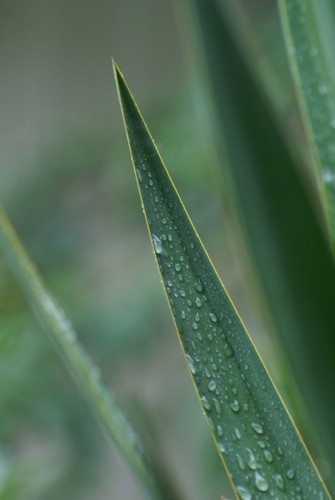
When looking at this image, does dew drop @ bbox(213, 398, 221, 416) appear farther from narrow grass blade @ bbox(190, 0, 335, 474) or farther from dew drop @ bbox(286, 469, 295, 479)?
narrow grass blade @ bbox(190, 0, 335, 474)

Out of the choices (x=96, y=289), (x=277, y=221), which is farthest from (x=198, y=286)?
(x=96, y=289)

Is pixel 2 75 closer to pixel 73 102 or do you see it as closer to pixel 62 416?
pixel 73 102

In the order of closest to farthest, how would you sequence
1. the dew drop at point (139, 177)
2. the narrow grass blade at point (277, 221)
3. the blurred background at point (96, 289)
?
the dew drop at point (139, 177)
the narrow grass blade at point (277, 221)
the blurred background at point (96, 289)

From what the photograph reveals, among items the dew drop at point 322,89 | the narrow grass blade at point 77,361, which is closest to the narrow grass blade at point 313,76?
the dew drop at point 322,89

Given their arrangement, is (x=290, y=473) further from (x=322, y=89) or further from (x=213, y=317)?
(x=322, y=89)

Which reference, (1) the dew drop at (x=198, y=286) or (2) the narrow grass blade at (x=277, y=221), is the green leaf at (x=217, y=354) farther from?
(2) the narrow grass blade at (x=277, y=221)
